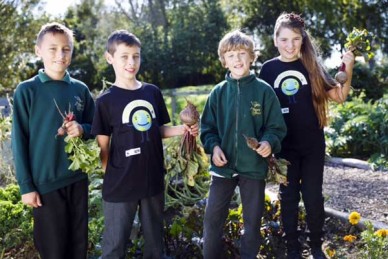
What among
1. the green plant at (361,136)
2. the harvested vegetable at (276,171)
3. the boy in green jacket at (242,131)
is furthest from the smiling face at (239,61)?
the green plant at (361,136)

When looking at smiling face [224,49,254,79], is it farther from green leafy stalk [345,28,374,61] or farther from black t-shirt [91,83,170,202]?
green leafy stalk [345,28,374,61]

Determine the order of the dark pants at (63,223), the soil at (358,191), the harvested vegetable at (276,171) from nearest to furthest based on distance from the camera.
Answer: the dark pants at (63,223), the harvested vegetable at (276,171), the soil at (358,191)

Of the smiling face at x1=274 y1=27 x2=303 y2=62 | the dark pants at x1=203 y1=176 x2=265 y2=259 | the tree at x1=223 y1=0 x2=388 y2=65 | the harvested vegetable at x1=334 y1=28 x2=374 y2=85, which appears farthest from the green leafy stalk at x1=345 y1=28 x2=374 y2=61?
the tree at x1=223 y1=0 x2=388 y2=65

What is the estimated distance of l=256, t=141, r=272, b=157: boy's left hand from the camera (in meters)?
2.88

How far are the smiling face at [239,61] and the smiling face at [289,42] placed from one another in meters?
0.44

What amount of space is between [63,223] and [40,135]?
0.55m

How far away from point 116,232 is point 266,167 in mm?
1001

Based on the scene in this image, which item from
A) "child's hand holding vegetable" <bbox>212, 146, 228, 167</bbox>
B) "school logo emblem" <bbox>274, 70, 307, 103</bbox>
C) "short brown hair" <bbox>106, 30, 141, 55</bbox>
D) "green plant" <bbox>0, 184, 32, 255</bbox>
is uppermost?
"short brown hair" <bbox>106, 30, 141, 55</bbox>

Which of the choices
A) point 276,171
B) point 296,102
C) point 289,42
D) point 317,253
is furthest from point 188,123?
point 317,253

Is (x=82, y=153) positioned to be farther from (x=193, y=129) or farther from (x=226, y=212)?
(x=226, y=212)

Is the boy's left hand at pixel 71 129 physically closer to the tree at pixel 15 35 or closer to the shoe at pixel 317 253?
the shoe at pixel 317 253

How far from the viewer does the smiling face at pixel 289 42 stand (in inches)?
131

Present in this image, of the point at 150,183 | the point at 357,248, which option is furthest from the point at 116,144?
the point at 357,248

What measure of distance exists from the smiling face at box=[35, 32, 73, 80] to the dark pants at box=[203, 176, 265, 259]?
118 cm
